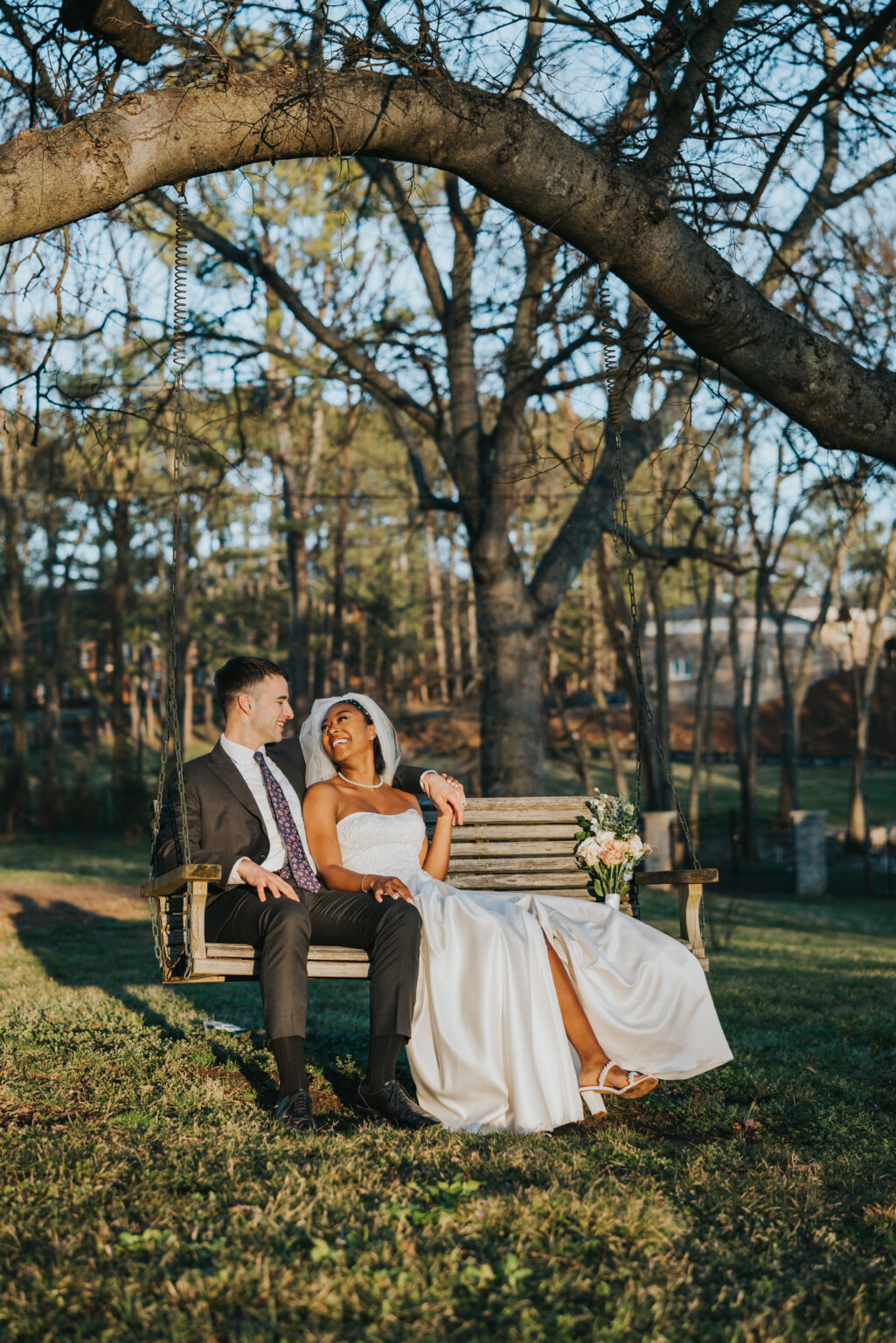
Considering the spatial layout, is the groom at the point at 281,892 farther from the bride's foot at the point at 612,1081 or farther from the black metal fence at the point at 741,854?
the black metal fence at the point at 741,854

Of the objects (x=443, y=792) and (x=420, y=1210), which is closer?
(x=420, y=1210)

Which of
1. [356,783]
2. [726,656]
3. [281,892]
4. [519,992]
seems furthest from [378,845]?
[726,656]

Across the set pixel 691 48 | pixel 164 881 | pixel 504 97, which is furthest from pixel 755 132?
pixel 164 881

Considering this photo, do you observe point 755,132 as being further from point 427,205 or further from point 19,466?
point 19,466

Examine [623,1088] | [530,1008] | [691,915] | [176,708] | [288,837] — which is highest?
[176,708]

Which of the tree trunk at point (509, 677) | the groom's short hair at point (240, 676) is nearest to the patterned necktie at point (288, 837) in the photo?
the groom's short hair at point (240, 676)

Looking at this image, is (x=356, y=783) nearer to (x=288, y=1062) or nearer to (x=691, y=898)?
(x=288, y=1062)

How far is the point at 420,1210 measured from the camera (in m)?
3.19

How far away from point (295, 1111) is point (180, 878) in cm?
99

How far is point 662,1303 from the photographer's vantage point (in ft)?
9.10

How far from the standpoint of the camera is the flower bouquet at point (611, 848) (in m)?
5.87

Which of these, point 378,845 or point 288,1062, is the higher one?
point 378,845

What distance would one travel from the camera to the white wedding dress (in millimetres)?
4598

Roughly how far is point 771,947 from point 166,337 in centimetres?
892
